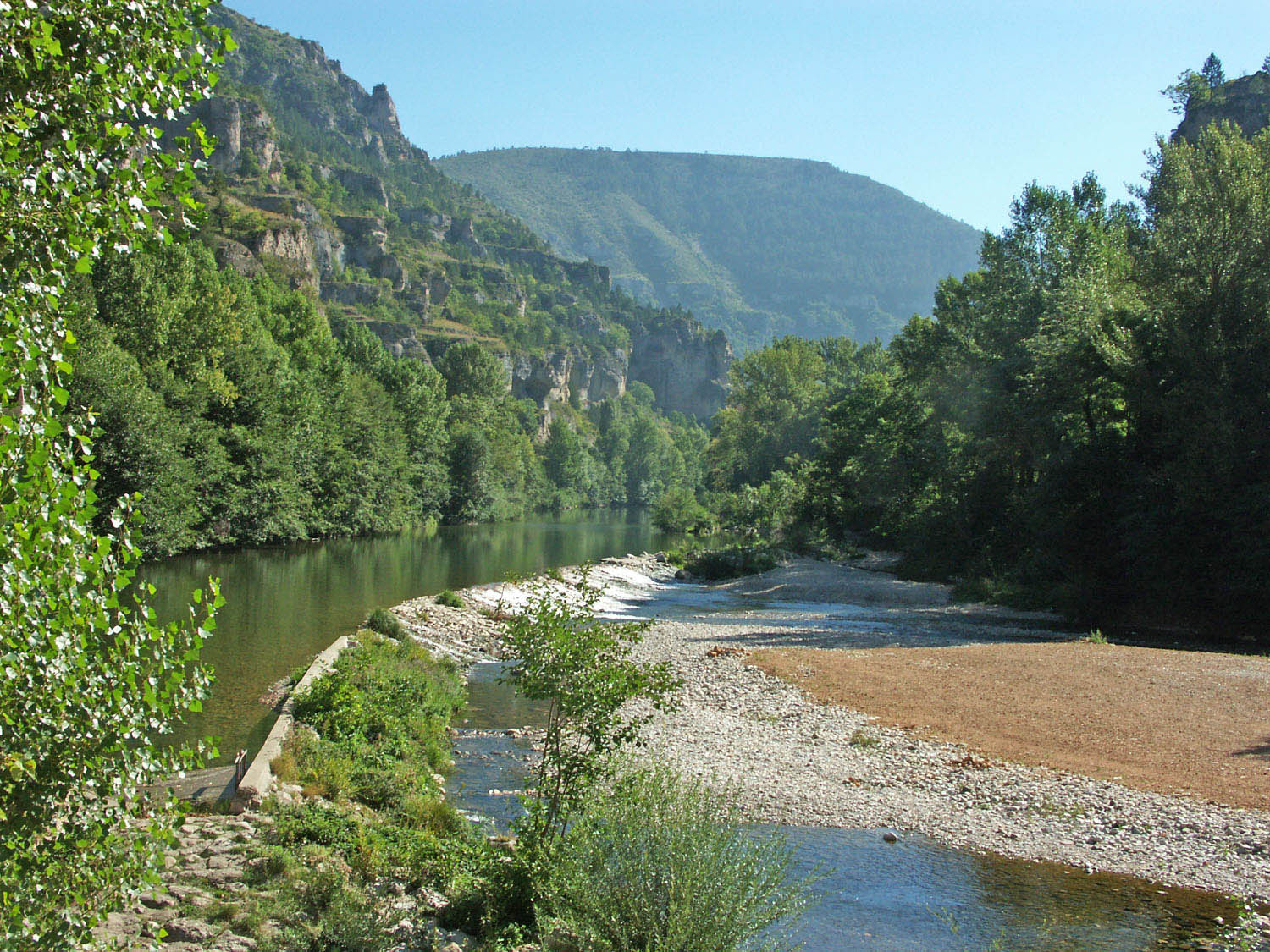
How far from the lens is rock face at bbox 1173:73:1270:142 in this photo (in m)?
57.3

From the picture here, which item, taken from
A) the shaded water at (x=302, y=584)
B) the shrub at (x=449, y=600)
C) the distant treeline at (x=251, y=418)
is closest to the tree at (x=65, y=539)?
the shaded water at (x=302, y=584)

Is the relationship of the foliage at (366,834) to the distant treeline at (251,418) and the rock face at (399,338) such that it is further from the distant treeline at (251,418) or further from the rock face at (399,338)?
the rock face at (399,338)

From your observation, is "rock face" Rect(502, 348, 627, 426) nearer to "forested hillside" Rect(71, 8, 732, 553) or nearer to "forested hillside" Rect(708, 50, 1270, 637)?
"forested hillside" Rect(71, 8, 732, 553)

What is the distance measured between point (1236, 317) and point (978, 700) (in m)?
16.8

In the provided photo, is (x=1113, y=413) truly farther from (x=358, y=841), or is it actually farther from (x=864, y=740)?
(x=358, y=841)

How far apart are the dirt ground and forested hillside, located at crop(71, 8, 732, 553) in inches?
538

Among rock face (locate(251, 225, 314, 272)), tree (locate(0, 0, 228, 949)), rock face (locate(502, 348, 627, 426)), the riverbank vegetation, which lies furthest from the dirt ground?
rock face (locate(502, 348, 627, 426))

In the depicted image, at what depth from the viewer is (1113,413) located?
109 ft

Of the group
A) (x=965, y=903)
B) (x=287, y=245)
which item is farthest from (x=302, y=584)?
(x=287, y=245)

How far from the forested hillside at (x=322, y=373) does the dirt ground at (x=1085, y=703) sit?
538 inches

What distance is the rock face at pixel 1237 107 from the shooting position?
188 ft

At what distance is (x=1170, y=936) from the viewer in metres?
8.63

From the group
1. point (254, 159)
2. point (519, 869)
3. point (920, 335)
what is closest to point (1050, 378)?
point (920, 335)

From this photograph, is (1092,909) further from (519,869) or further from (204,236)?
(204,236)
